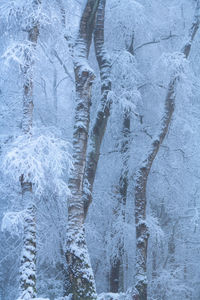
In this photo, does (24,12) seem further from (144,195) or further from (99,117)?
(144,195)

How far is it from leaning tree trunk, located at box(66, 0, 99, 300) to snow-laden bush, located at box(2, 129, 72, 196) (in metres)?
0.31

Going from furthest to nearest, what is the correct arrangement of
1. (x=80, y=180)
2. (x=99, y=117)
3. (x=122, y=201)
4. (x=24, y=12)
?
(x=122, y=201), (x=99, y=117), (x=24, y=12), (x=80, y=180)

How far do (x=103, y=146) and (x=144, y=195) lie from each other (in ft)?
9.14

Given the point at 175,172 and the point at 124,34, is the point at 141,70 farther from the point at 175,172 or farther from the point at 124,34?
the point at 175,172

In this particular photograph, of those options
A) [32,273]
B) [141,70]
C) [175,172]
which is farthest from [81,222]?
[141,70]

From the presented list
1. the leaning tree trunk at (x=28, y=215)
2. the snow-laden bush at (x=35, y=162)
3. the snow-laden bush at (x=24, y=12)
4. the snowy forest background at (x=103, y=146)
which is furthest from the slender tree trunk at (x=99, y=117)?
the snow-laden bush at (x=24, y=12)

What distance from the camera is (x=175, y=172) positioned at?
35.8 feet

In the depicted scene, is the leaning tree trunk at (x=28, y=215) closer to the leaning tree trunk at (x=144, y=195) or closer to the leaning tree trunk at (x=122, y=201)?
the leaning tree trunk at (x=144, y=195)

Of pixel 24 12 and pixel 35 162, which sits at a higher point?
pixel 24 12

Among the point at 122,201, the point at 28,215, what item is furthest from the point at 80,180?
the point at 122,201

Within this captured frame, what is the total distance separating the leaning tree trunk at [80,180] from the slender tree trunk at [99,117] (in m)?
0.81

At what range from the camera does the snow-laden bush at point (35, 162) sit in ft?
18.2

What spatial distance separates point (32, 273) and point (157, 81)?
6.69 metres

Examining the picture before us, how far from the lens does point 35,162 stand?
573 centimetres
